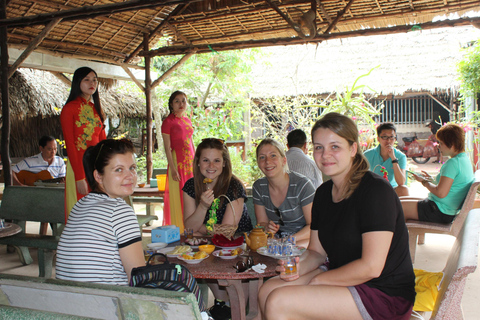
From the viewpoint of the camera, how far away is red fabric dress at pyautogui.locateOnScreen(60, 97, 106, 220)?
354 centimetres

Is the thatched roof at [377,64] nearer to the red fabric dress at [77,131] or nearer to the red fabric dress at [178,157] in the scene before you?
the red fabric dress at [178,157]

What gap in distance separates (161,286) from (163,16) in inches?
271

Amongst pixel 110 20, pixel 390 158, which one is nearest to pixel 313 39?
pixel 390 158

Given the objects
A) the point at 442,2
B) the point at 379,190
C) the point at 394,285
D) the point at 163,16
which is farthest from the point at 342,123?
the point at 163,16

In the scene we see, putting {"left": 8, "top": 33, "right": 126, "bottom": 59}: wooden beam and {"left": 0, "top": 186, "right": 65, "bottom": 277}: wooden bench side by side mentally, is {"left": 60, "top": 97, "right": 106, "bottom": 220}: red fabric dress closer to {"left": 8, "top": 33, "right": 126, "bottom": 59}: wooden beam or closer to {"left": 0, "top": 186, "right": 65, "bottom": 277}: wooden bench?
{"left": 0, "top": 186, "right": 65, "bottom": 277}: wooden bench

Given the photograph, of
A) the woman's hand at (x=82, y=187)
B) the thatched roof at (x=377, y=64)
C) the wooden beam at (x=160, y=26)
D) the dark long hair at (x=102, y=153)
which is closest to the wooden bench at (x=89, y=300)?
the dark long hair at (x=102, y=153)

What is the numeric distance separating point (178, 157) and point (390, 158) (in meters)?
2.70

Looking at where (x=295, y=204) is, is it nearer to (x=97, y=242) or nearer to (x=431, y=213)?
(x=97, y=242)

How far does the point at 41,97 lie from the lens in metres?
9.61

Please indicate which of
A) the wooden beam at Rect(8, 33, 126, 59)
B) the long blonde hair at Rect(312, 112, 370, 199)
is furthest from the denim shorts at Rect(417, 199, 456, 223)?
the wooden beam at Rect(8, 33, 126, 59)

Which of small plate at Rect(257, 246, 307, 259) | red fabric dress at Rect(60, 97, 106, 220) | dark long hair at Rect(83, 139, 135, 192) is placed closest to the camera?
dark long hair at Rect(83, 139, 135, 192)

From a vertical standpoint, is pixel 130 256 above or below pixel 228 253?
above

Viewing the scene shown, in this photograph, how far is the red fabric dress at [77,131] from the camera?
3.54m

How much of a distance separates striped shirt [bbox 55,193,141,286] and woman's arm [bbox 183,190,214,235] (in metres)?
1.07
